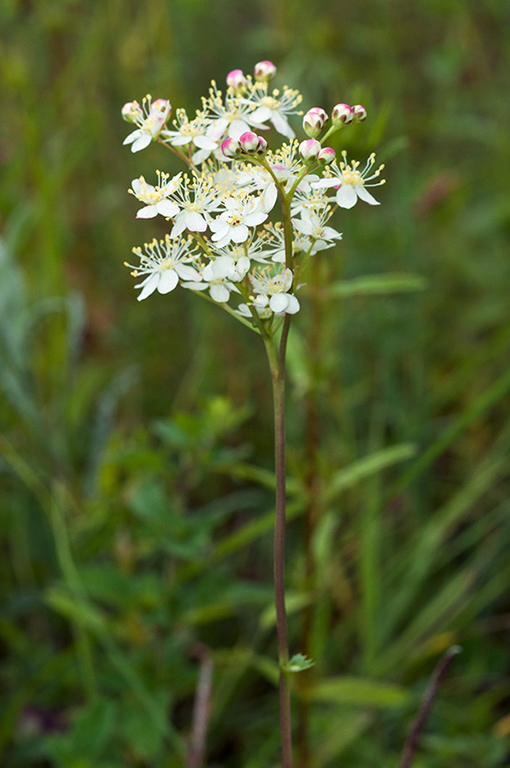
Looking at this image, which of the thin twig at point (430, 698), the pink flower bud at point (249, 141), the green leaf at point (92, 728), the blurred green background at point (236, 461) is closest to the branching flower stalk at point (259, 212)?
the pink flower bud at point (249, 141)

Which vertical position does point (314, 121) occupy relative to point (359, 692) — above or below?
above

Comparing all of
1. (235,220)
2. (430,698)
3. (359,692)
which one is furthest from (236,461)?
(235,220)

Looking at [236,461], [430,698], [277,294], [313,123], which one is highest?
[236,461]

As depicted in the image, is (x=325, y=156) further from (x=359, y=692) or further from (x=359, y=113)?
(x=359, y=692)

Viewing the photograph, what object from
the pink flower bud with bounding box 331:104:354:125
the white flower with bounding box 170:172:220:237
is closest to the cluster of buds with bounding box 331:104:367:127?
the pink flower bud with bounding box 331:104:354:125

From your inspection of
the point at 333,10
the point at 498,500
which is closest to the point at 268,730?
the point at 498,500

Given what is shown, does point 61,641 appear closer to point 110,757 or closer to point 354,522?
point 110,757

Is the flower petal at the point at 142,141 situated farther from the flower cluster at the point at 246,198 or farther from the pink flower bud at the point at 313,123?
the pink flower bud at the point at 313,123
